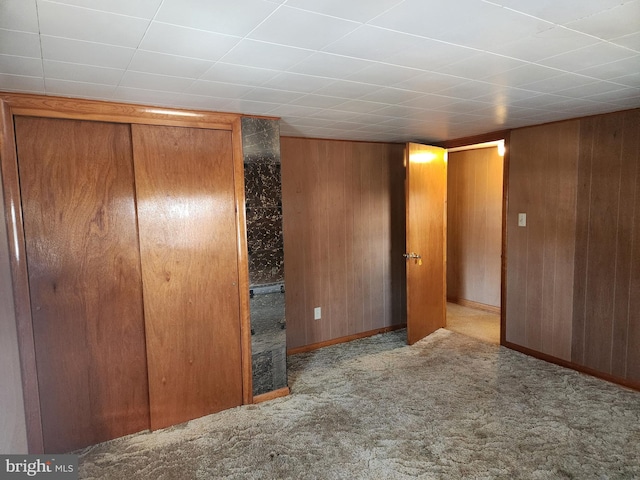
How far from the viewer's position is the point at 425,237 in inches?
158

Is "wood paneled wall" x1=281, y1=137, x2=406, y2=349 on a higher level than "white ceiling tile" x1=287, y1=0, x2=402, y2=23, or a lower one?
lower

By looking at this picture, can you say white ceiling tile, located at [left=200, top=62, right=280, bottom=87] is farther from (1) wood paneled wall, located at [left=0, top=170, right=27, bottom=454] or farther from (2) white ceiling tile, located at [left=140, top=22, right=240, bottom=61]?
(1) wood paneled wall, located at [left=0, top=170, right=27, bottom=454]

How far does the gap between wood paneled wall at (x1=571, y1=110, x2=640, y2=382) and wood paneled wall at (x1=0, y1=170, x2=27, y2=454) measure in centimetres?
377

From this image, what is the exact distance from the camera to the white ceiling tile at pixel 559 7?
1.25 meters

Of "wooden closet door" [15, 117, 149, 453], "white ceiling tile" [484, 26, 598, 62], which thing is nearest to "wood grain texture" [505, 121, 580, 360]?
"white ceiling tile" [484, 26, 598, 62]

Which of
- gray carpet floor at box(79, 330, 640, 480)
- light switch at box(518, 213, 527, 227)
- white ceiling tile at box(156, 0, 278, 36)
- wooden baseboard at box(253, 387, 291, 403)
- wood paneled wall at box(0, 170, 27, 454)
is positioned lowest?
gray carpet floor at box(79, 330, 640, 480)

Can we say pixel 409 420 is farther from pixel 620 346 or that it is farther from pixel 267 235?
pixel 620 346

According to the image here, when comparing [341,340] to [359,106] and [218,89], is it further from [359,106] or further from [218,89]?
[218,89]

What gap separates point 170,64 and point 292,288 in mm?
2433

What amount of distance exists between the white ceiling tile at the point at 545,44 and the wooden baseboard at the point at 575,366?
2608 mm

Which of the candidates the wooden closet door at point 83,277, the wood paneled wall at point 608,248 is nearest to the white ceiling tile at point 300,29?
the wooden closet door at point 83,277

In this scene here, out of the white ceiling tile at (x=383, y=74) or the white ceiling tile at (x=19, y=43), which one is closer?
the white ceiling tile at (x=19, y=43)

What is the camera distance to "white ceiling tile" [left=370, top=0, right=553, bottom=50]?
4.15 ft

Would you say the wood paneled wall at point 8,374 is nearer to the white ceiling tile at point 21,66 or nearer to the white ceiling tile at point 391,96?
the white ceiling tile at point 21,66
